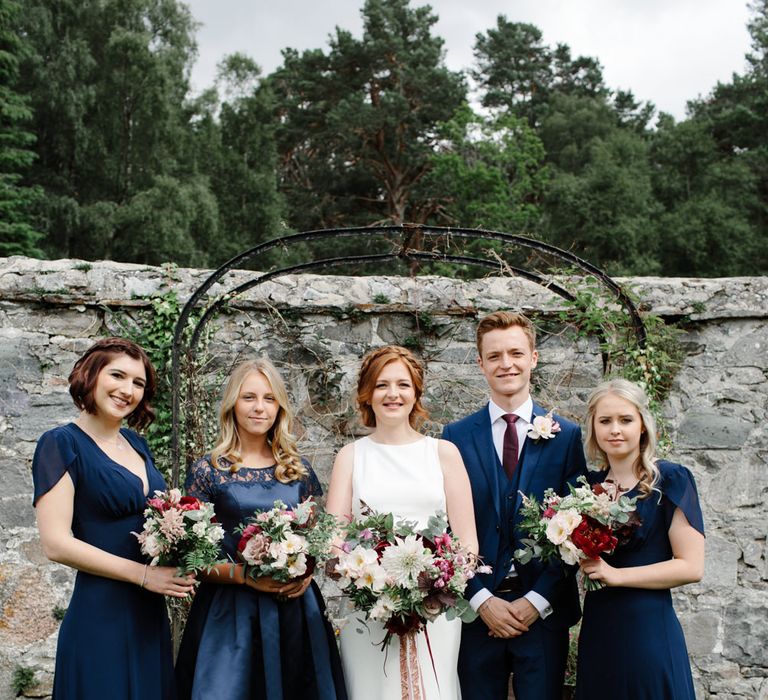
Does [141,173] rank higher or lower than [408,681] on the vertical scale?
higher

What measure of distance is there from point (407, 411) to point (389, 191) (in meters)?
16.4

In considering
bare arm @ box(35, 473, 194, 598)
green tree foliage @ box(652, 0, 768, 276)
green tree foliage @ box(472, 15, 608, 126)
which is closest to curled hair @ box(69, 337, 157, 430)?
bare arm @ box(35, 473, 194, 598)

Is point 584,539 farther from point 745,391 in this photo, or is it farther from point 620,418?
point 745,391

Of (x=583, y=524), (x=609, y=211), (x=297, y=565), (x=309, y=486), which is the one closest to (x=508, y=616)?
(x=583, y=524)

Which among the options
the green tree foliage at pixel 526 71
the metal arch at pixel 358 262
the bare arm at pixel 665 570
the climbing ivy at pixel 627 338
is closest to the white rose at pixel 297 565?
the bare arm at pixel 665 570

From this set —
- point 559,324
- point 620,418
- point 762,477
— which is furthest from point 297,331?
point 762,477

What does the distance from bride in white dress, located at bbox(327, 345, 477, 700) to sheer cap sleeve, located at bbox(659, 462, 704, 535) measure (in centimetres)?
77

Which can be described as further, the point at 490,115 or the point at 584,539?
the point at 490,115

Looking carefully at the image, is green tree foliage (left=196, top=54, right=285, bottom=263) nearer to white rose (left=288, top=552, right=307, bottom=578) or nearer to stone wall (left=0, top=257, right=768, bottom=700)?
stone wall (left=0, top=257, right=768, bottom=700)

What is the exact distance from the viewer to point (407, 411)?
330 cm

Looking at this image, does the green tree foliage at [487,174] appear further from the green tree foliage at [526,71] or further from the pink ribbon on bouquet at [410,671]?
the pink ribbon on bouquet at [410,671]

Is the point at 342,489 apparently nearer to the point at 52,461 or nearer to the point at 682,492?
the point at 52,461

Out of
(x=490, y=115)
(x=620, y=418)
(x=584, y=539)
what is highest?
(x=490, y=115)

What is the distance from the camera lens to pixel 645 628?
290 centimetres
